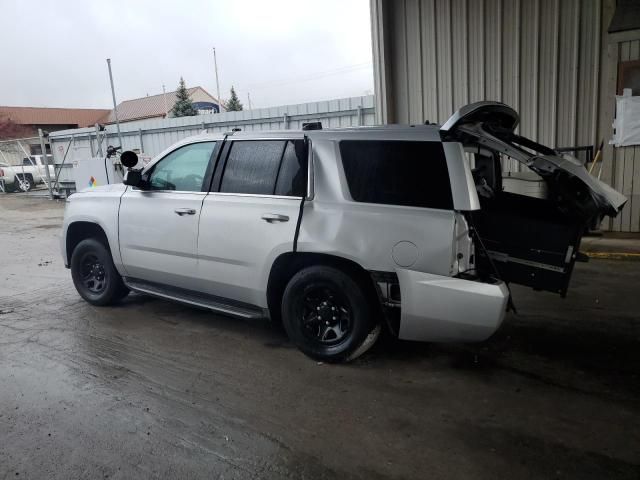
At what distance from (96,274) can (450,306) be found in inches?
163

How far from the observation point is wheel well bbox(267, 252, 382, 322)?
4.06 m

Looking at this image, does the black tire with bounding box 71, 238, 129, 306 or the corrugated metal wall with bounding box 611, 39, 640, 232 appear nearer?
the black tire with bounding box 71, 238, 129, 306

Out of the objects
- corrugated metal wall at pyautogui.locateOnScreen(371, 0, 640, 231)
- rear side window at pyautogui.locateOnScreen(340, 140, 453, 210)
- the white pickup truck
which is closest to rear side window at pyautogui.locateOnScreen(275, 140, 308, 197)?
rear side window at pyautogui.locateOnScreen(340, 140, 453, 210)

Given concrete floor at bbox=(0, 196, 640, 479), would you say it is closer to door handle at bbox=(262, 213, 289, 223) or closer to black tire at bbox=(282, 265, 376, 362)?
black tire at bbox=(282, 265, 376, 362)

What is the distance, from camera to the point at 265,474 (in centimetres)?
287

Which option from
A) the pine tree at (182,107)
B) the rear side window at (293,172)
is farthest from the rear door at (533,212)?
the pine tree at (182,107)

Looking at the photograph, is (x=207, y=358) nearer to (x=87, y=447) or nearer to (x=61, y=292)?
(x=87, y=447)

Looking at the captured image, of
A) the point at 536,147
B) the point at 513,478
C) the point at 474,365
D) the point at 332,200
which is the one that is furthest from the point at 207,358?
the point at 536,147

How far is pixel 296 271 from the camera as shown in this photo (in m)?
4.41

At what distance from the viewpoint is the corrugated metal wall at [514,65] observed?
8734mm

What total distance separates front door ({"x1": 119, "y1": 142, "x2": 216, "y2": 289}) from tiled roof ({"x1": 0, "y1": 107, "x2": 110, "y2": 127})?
43259 millimetres

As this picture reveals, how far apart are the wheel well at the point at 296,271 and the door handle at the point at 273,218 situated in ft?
0.93

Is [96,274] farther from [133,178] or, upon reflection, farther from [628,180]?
[628,180]

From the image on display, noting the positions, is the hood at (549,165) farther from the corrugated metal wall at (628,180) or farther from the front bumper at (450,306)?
Answer: the corrugated metal wall at (628,180)
